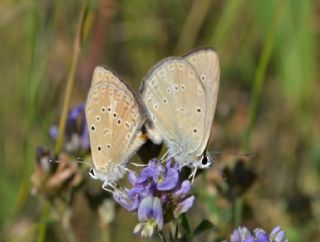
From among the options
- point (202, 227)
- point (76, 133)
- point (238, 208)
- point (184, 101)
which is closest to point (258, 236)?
point (202, 227)

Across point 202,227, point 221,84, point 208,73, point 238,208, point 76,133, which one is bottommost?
point 221,84

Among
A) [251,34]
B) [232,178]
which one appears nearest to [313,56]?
[251,34]

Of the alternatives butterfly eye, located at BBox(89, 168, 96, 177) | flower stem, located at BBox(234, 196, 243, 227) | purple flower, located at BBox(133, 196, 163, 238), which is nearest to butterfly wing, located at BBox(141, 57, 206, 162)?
butterfly eye, located at BBox(89, 168, 96, 177)

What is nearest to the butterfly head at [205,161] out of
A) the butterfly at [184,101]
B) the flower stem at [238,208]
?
the butterfly at [184,101]

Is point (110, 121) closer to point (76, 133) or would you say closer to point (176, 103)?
point (176, 103)

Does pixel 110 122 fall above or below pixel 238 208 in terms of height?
above

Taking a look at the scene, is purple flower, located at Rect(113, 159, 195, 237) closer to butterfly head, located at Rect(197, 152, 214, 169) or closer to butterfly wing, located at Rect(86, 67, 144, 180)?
butterfly head, located at Rect(197, 152, 214, 169)

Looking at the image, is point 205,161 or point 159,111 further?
point 159,111
